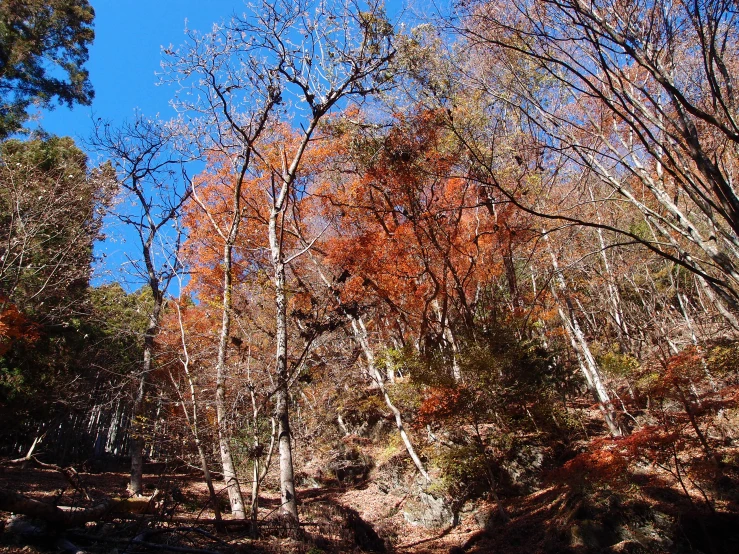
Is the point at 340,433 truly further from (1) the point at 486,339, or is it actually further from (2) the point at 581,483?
(2) the point at 581,483

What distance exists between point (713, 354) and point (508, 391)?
3.54 meters

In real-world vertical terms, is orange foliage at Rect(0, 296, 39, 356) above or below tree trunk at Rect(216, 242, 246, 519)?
above

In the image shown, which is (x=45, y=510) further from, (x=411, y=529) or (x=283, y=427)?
(x=411, y=529)

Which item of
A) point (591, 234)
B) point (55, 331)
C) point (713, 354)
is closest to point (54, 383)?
point (55, 331)

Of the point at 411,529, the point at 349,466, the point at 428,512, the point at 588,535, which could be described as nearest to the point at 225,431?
the point at 411,529

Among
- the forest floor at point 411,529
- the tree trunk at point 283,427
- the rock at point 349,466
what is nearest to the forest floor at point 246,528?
the forest floor at point 411,529

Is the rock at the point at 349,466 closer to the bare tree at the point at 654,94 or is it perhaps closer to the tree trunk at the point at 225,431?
the tree trunk at the point at 225,431

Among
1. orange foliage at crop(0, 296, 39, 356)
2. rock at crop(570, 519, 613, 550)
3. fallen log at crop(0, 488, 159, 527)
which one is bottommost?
rock at crop(570, 519, 613, 550)

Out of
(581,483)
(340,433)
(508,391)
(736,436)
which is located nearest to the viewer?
(581,483)

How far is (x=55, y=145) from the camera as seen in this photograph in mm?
12547

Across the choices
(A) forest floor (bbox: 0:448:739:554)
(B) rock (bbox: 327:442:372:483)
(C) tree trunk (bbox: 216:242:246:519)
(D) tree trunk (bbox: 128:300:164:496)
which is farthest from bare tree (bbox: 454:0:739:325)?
(B) rock (bbox: 327:442:372:483)

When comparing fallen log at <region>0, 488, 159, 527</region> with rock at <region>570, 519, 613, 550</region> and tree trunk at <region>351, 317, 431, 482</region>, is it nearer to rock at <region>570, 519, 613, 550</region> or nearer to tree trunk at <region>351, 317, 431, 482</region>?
tree trunk at <region>351, 317, 431, 482</region>

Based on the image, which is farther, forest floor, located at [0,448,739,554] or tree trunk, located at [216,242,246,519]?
tree trunk, located at [216,242,246,519]

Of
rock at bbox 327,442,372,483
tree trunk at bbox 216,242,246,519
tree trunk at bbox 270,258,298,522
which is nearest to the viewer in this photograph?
tree trunk at bbox 270,258,298,522
